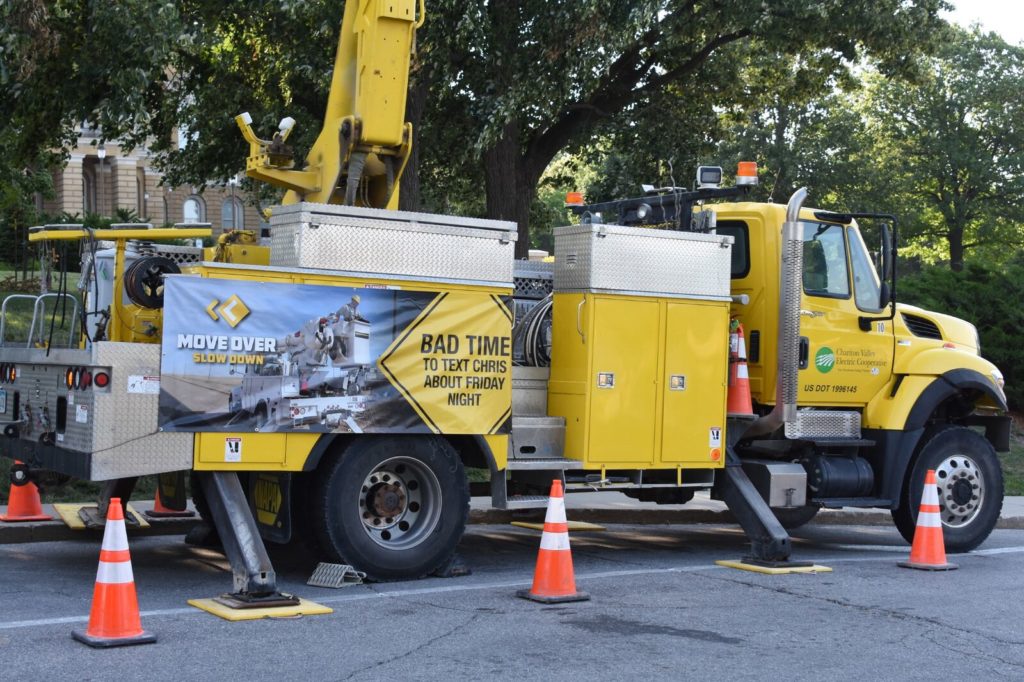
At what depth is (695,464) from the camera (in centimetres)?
1036

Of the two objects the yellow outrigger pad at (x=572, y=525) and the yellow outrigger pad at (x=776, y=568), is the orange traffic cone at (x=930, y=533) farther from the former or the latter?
the yellow outrigger pad at (x=572, y=525)

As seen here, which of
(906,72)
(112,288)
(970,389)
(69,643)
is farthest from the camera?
(906,72)

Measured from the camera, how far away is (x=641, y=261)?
10055 mm

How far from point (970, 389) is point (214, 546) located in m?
6.88

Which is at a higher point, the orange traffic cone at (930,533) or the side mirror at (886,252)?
the side mirror at (886,252)

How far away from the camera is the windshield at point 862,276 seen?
11180mm

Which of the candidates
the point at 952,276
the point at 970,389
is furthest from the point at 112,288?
the point at 952,276

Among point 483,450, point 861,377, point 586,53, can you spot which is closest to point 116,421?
point 483,450

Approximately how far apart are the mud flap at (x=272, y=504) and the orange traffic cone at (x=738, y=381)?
12.5ft

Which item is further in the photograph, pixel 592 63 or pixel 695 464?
pixel 592 63

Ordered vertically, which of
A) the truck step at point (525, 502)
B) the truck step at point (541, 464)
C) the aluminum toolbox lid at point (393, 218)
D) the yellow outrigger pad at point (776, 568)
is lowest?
the yellow outrigger pad at point (776, 568)

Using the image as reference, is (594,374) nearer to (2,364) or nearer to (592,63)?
(2,364)

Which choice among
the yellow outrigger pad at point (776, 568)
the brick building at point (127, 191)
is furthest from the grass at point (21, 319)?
the brick building at point (127, 191)

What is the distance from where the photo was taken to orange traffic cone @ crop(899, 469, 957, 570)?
10.6 m
